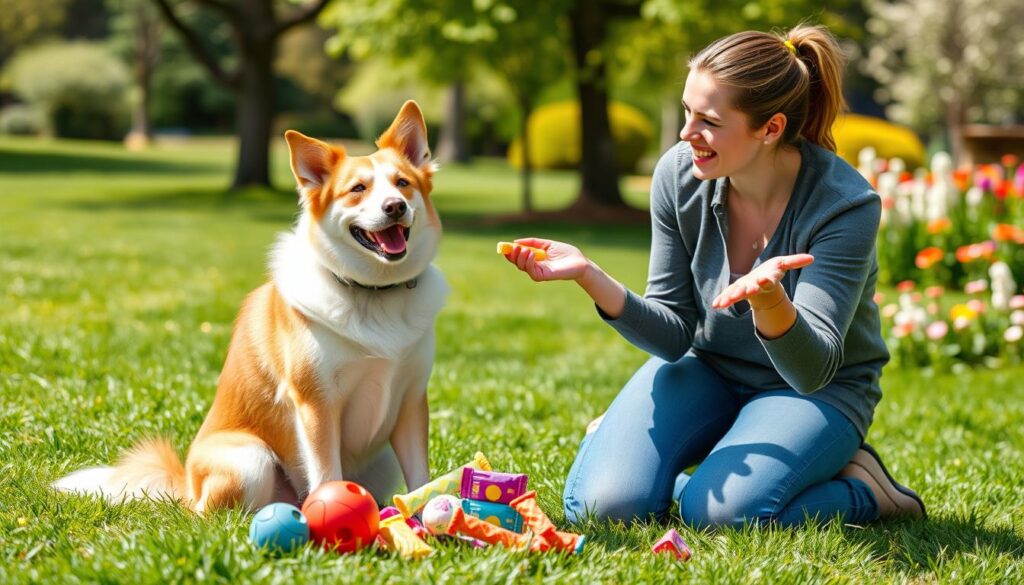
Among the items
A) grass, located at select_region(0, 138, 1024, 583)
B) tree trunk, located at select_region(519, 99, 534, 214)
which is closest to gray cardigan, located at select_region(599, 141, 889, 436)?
grass, located at select_region(0, 138, 1024, 583)

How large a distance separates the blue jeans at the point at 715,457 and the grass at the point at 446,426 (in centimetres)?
12

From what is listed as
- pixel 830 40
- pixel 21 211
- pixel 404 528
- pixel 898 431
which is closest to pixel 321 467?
pixel 404 528

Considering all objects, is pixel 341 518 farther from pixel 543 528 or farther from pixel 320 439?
pixel 543 528

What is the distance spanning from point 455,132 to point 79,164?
1245 cm

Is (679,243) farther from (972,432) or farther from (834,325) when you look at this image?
(972,432)

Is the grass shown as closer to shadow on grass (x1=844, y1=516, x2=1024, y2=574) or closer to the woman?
shadow on grass (x1=844, y1=516, x2=1024, y2=574)

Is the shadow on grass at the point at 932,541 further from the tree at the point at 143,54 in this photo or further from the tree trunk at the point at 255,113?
the tree at the point at 143,54

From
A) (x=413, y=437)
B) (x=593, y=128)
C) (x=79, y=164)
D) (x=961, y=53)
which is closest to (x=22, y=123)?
(x=79, y=164)

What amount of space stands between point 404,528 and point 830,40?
208 centimetres

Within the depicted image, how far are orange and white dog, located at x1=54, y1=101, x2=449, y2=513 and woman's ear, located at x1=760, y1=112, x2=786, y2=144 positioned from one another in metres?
1.09

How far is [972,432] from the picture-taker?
5.29 metres

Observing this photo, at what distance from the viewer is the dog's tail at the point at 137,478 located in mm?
3486

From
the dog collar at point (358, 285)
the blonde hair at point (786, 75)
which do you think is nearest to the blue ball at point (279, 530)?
the dog collar at point (358, 285)

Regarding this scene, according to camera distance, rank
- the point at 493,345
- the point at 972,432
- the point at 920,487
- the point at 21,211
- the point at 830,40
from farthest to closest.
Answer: the point at 21,211 → the point at 493,345 → the point at 972,432 → the point at 920,487 → the point at 830,40
